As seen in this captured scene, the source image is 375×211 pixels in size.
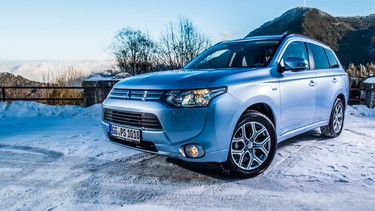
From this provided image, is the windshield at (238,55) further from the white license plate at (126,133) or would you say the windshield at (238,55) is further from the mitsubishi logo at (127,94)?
the white license plate at (126,133)

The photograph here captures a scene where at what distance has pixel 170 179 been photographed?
3.52 meters

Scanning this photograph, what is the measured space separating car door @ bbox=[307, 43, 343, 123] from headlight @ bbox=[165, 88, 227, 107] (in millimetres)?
2320

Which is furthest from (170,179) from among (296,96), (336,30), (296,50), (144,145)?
(336,30)

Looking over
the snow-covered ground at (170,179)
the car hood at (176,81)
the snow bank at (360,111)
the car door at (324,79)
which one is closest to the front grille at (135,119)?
the car hood at (176,81)

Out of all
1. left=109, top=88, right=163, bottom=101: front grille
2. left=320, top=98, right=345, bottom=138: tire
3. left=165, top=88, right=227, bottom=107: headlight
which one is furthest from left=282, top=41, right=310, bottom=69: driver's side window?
left=109, top=88, right=163, bottom=101: front grille

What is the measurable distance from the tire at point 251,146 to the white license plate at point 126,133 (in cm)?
102

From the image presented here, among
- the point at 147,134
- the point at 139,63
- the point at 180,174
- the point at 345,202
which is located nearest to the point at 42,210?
the point at 147,134

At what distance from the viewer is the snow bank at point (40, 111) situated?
888cm

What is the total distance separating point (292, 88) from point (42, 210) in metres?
3.25

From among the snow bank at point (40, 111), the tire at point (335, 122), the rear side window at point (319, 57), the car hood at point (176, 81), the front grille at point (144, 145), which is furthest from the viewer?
the snow bank at point (40, 111)

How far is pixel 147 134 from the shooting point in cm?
316

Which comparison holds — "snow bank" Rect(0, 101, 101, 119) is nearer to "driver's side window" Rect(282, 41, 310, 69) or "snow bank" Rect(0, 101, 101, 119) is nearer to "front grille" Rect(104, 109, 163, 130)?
"front grille" Rect(104, 109, 163, 130)

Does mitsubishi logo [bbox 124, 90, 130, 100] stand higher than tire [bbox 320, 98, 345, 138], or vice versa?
mitsubishi logo [bbox 124, 90, 130, 100]

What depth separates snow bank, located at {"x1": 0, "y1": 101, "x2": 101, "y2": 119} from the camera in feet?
29.1
